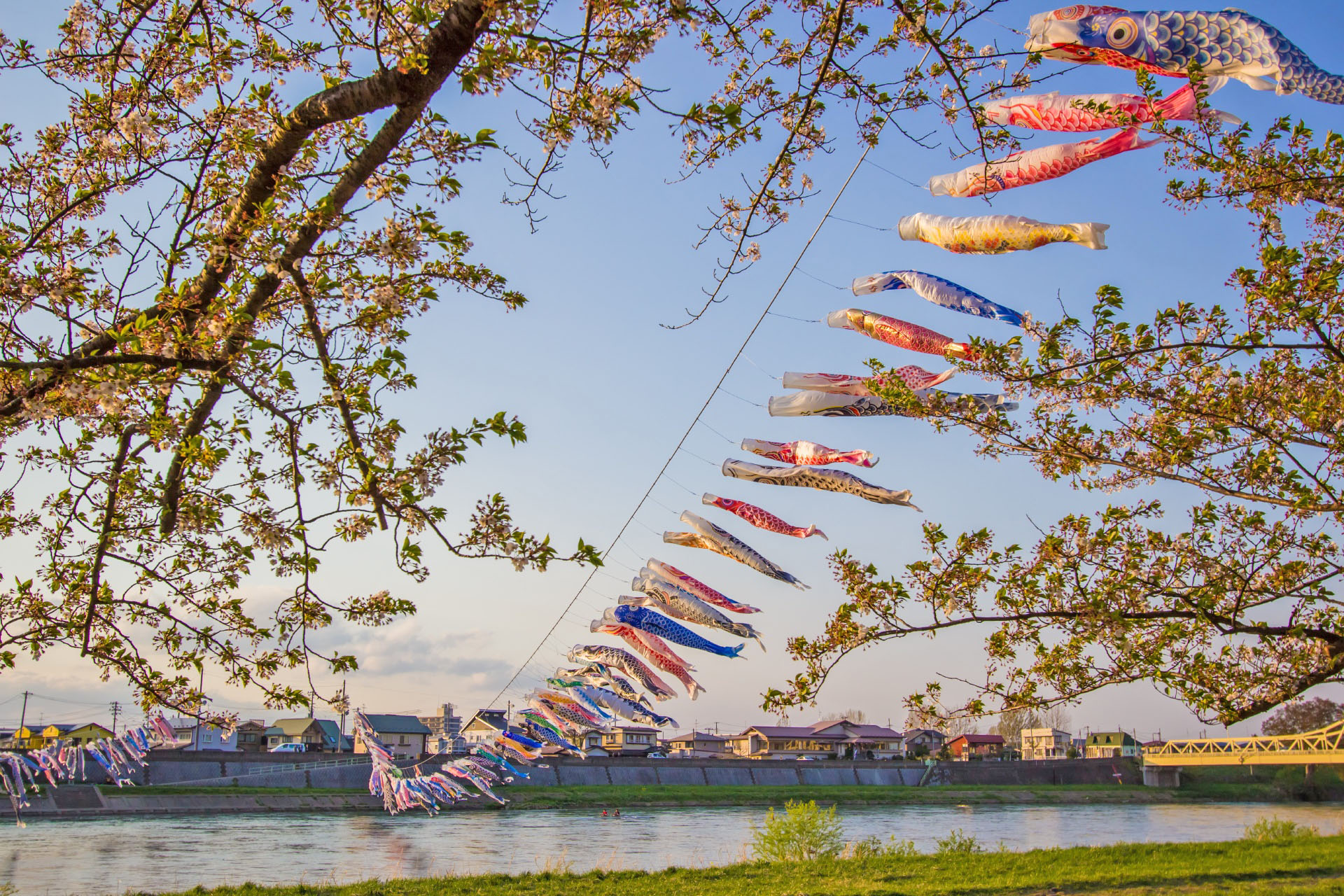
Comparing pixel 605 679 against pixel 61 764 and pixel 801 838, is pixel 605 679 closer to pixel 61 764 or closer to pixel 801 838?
pixel 801 838

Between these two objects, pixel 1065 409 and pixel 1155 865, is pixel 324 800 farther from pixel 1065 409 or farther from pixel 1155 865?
pixel 1065 409

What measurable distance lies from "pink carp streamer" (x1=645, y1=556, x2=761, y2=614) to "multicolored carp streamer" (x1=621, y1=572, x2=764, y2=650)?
54 millimetres

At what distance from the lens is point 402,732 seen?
206ft

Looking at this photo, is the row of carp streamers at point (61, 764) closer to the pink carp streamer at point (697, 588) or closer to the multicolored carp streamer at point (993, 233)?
the pink carp streamer at point (697, 588)

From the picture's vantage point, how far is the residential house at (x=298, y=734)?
62188 mm

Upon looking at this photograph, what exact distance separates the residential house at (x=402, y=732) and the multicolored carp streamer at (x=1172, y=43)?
60990 mm

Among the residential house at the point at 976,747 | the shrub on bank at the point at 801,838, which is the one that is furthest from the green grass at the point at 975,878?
the residential house at the point at 976,747

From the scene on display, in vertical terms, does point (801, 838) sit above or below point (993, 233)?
below

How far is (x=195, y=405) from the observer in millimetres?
5105

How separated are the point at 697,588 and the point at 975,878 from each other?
621 centimetres

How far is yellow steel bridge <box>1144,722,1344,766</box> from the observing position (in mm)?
44438

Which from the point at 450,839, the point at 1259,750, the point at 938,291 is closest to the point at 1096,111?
the point at 938,291

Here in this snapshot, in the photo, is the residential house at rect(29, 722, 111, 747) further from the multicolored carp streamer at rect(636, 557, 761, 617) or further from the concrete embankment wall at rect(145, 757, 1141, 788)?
the multicolored carp streamer at rect(636, 557, 761, 617)

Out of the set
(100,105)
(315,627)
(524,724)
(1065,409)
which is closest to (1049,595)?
(1065,409)
